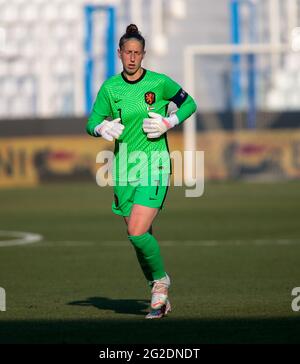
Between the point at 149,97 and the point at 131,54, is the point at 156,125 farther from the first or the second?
the point at 131,54

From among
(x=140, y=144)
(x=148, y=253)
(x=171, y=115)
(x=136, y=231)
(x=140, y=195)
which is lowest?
(x=148, y=253)

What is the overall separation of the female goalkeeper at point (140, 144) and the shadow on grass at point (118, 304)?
15.0 inches

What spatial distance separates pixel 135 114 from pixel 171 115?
306 mm

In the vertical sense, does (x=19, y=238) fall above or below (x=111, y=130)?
below

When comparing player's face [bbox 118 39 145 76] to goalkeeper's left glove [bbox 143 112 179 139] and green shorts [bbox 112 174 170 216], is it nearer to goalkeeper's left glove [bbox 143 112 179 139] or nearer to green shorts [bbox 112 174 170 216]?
goalkeeper's left glove [bbox 143 112 179 139]

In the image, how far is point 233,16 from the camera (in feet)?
134

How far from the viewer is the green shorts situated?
33.2 feet

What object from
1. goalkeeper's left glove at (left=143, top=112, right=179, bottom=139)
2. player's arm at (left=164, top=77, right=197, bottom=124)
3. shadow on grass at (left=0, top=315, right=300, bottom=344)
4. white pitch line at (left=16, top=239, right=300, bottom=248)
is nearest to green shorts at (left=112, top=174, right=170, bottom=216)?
goalkeeper's left glove at (left=143, top=112, right=179, bottom=139)

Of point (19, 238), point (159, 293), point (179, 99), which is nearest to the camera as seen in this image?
→ point (159, 293)

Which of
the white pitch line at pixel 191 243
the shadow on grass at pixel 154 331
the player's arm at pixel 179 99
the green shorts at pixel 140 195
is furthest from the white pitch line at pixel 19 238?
the shadow on grass at pixel 154 331

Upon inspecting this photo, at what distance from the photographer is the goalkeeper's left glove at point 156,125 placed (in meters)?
9.98

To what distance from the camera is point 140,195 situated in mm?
10125

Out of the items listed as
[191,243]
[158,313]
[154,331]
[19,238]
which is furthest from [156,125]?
[19,238]
